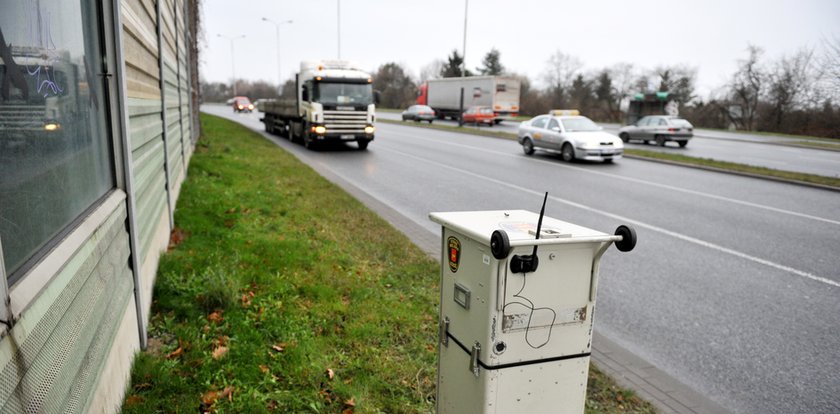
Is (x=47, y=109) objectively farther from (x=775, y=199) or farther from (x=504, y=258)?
(x=775, y=199)

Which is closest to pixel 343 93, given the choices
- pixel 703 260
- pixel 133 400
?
pixel 703 260

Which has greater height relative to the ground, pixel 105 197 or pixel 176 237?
pixel 105 197

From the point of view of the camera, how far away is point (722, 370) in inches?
162

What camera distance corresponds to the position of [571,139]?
17.4 m

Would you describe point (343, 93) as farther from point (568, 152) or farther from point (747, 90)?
point (747, 90)

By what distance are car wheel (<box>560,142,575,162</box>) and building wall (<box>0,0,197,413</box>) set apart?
47.2ft

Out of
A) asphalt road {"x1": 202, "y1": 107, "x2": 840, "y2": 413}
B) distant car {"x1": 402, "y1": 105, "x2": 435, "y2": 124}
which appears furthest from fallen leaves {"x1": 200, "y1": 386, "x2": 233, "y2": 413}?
distant car {"x1": 402, "y1": 105, "x2": 435, "y2": 124}

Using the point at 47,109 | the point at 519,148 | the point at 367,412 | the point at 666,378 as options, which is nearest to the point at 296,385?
the point at 367,412

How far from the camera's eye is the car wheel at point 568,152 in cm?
1742

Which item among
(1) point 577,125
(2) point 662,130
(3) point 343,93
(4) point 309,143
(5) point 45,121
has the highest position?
(3) point 343,93

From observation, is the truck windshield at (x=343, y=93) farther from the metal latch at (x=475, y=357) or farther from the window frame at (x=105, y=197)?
the metal latch at (x=475, y=357)

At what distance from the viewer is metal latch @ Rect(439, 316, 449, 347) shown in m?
2.76

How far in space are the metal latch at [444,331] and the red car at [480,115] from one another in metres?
36.7

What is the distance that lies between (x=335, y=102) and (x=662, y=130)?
15.0 meters
